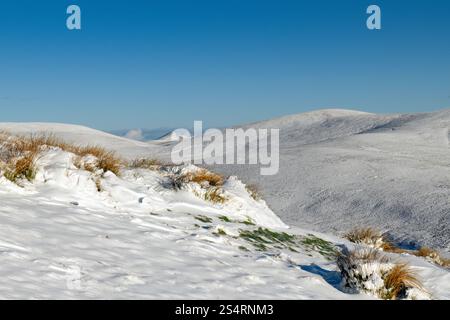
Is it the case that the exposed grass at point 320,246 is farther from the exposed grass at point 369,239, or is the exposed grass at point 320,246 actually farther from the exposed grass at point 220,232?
the exposed grass at point 369,239

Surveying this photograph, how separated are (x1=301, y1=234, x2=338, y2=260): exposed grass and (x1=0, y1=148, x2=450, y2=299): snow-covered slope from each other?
0.05 m

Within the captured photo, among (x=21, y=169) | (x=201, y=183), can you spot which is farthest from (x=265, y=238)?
(x=21, y=169)

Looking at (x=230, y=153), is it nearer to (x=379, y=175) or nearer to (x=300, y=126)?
(x=379, y=175)

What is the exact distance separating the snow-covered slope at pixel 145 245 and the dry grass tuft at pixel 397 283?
0.45m

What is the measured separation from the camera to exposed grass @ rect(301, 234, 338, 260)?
29.9 ft

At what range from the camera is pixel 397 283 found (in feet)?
22.4

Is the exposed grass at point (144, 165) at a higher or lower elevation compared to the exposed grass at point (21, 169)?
higher

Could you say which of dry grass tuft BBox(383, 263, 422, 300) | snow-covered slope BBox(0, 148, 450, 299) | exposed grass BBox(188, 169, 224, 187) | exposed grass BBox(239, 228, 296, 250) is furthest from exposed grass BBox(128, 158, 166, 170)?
dry grass tuft BBox(383, 263, 422, 300)

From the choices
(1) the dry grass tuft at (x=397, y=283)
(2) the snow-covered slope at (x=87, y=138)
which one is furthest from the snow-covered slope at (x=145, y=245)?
(2) the snow-covered slope at (x=87, y=138)

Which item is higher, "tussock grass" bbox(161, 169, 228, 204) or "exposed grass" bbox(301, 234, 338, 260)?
"tussock grass" bbox(161, 169, 228, 204)

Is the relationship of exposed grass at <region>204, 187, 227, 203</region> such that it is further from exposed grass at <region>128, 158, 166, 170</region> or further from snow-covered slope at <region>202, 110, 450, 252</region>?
snow-covered slope at <region>202, 110, 450, 252</region>

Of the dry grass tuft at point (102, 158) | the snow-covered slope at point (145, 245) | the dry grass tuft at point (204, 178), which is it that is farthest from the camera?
the dry grass tuft at point (204, 178)

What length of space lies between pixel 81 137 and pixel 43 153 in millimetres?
36523

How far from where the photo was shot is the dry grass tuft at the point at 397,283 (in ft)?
22.0
